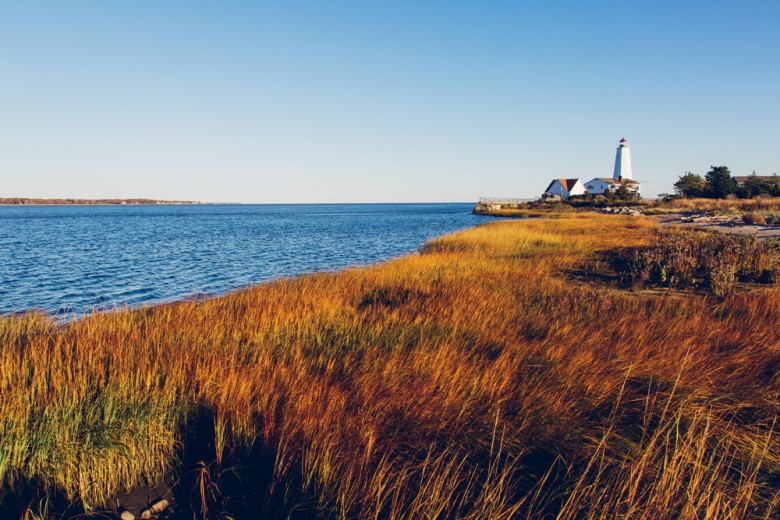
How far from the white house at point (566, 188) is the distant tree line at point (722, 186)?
2350 cm

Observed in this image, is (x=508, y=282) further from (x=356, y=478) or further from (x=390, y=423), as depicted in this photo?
(x=356, y=478)

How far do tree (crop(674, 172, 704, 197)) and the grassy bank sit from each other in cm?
6726

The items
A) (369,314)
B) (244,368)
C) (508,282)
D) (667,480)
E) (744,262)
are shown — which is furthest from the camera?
(744,262)

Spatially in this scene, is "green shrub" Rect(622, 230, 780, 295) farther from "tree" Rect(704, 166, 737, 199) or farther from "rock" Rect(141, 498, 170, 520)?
"tree" Rect(704, 166, 737, 199)

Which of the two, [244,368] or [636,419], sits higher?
[244,368]

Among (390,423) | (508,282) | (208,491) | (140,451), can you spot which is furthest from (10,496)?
(508,282)

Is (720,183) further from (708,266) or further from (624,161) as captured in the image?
(708,266)

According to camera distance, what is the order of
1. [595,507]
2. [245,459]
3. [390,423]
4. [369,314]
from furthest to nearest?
[369,314]
[390,423]
[245,459]
[595,507]

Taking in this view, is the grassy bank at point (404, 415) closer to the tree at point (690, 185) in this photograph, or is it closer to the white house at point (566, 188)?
the tree at point (690, 185)

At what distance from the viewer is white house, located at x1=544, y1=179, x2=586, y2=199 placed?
92.8 meters

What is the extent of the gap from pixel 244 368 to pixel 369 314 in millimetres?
2921

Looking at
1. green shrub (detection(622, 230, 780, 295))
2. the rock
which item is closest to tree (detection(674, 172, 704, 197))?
green shrub (detection(622, 230, 780, 295))

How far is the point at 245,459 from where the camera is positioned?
3.30 m

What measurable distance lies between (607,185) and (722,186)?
31929 millimetres
